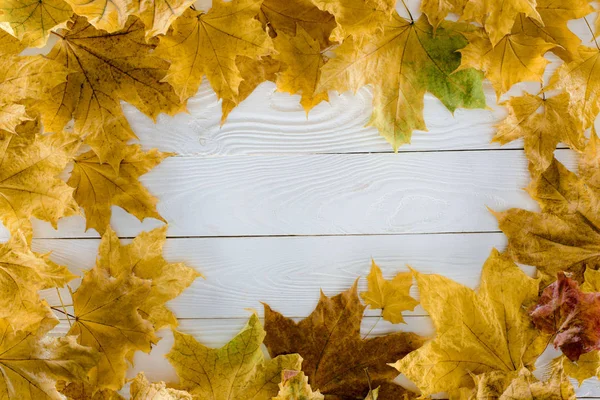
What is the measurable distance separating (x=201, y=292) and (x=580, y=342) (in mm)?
668

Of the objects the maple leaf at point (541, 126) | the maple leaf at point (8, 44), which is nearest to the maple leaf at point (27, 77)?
the maple leaf at point (8, 44)

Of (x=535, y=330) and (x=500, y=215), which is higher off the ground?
(x=500, y=215)

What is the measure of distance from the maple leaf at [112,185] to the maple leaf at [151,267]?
40 millimetres

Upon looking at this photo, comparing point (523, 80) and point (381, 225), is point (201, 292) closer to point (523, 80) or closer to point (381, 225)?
point (381, 225)

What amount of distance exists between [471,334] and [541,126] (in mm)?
383

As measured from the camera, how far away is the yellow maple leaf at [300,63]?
0.89 m

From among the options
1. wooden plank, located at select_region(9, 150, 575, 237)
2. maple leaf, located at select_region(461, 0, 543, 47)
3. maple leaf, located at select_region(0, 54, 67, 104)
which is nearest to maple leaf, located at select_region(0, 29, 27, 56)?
maple leaf, located at select_region(0, 54, 67, 104)

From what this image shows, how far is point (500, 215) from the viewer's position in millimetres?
939

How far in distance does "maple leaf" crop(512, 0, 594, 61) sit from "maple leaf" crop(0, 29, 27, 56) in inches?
32.6

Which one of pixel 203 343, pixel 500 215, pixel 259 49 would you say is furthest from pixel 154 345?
pixel 500 215

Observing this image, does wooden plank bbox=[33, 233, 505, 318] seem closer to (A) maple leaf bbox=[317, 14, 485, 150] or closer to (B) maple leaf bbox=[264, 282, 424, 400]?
(B) maple leaf bbox=[264, 282, 424, 400]

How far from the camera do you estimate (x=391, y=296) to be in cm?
96

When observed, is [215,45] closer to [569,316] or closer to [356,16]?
[356,16]

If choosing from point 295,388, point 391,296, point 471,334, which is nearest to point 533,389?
point 471,334
